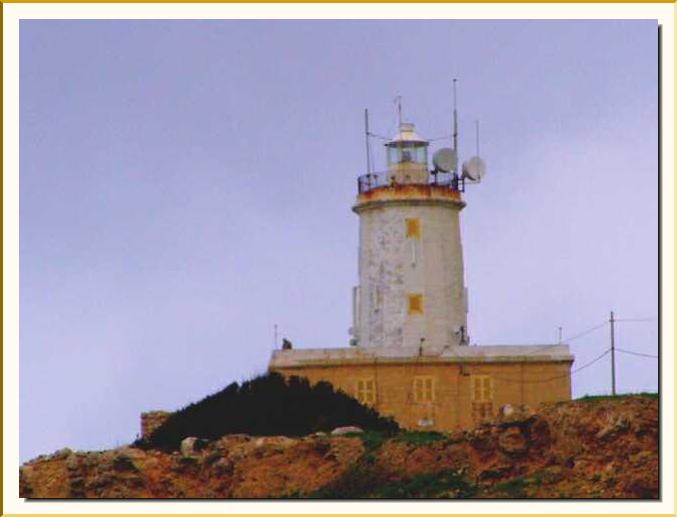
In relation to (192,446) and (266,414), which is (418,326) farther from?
(192,446)

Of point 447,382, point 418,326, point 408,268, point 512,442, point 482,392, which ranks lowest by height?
point 512,442

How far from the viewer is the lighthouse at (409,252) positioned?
5853 centimetres

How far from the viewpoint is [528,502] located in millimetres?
37656

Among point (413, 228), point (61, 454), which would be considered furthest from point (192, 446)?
point (413, 228)

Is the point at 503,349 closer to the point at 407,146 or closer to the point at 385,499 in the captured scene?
the point at 407,146

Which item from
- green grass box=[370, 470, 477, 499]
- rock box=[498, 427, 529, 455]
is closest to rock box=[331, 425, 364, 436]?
green grass box=[370, 470, 477, 499]

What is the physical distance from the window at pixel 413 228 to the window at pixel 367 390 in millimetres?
3589

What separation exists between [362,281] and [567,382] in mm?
4968

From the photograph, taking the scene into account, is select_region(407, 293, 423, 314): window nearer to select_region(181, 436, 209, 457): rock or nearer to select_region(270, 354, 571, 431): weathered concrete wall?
select_region(270, 354, 571, 431): weathered concrete wall

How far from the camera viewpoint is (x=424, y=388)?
56.7 metres

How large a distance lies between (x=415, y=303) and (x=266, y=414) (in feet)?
31.1


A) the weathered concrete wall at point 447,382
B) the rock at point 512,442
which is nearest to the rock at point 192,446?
the rock at point 512,442

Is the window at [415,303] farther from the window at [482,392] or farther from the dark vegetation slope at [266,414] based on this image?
the dark vegetation slope at [266,414]

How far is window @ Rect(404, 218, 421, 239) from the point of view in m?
58.7
